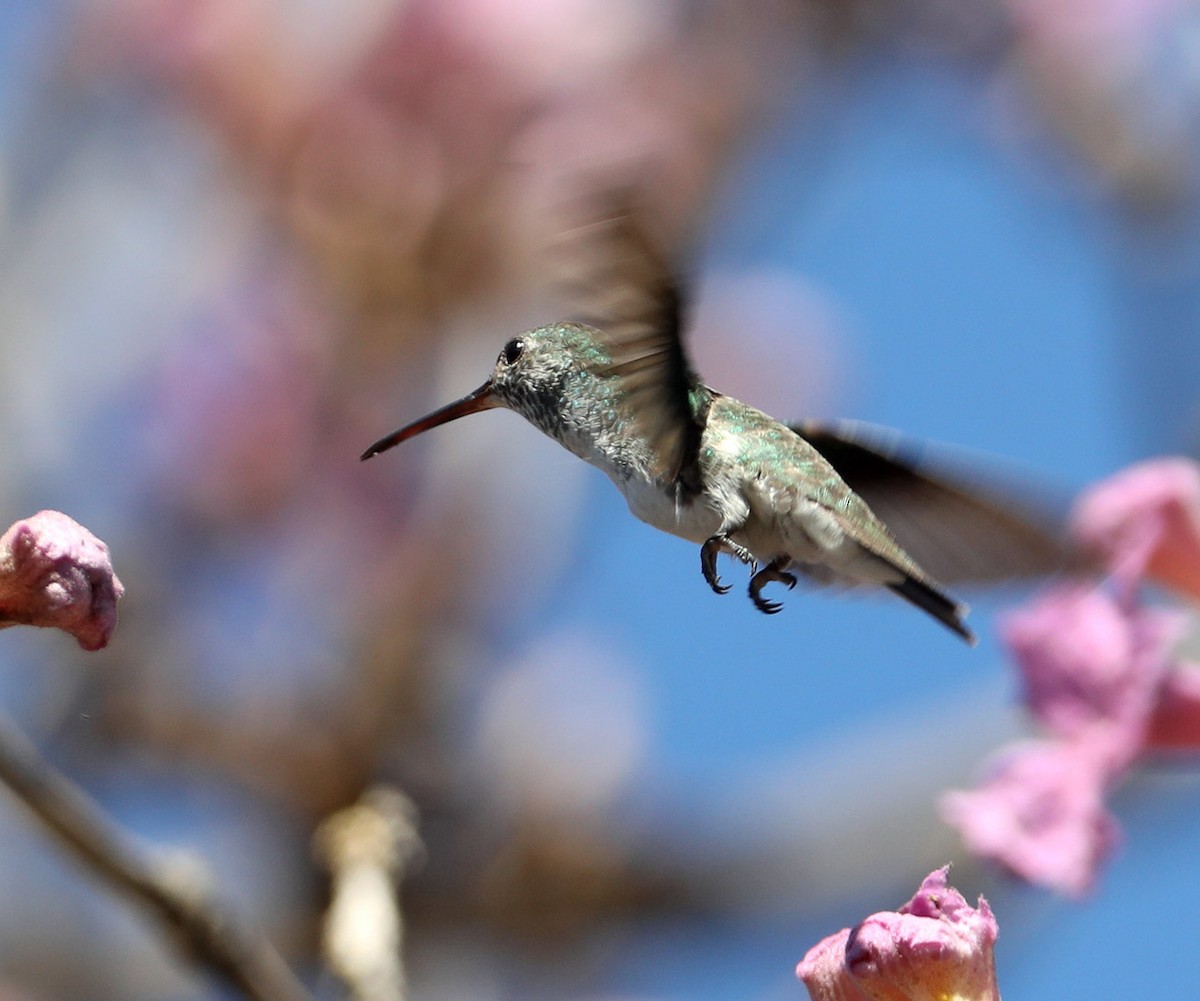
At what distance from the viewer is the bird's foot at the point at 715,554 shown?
5.92 ft

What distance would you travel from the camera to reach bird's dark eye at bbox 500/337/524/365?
206cm

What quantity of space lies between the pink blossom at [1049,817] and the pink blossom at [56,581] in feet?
5.19

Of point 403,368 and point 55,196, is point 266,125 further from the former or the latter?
point 55,196

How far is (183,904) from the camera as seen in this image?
5.98 ft

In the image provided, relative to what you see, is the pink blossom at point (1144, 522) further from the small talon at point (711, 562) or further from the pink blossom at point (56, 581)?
the pink blossom at point (56, 581)

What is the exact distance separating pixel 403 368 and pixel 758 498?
2058 millimetres

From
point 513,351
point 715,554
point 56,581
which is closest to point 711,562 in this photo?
point 715,554

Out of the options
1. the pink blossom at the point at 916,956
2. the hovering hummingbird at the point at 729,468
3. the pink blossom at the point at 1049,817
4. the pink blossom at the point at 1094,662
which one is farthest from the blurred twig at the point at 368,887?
the pink blossom at the point at 1094,662

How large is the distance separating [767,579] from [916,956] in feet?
2.24

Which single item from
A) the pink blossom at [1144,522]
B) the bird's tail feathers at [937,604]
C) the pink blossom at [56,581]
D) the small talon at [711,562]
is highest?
the pink blossom at [1144,522]

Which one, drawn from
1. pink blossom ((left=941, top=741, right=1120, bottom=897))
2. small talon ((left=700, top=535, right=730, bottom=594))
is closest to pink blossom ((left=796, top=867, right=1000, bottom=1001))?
small talon ((left=700, top=535, right=730, bottom=594))

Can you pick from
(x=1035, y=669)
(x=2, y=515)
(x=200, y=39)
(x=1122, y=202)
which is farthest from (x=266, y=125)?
(x=1035, y=669)

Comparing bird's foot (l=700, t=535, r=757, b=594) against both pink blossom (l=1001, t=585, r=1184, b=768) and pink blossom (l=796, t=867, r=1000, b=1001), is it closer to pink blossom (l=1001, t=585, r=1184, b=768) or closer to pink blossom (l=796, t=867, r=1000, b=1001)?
pink blossom (l=796, t=867, r=1000, b=1001)

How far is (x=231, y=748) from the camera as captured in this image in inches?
146
